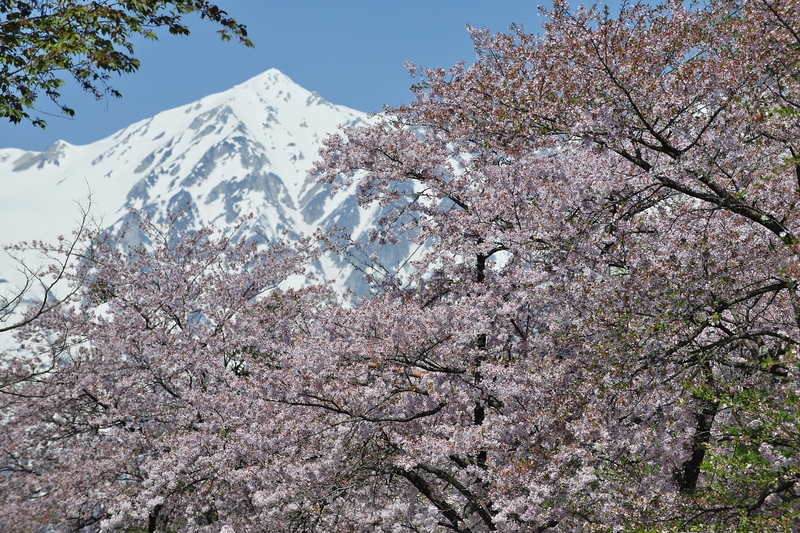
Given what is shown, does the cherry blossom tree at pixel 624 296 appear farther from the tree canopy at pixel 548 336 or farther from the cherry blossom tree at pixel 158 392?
the cherry blossom tree at pixel 158 392

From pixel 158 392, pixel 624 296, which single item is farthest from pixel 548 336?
pixel 158 392

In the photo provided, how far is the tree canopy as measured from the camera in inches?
313

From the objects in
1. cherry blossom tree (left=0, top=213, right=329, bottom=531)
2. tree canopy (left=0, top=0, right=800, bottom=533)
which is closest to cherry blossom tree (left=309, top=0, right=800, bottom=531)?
tree canopy (left=0, top=0, right=800, bottom=533)

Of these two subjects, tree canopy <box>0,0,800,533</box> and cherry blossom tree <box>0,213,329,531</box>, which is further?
cherry blossom tree <box>0,213,329,531</box>

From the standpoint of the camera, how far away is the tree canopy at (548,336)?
7953mm

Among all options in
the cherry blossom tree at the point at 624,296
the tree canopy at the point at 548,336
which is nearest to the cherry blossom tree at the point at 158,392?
the tree canopy at the point at 548,336

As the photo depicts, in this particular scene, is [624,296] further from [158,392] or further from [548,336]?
[158,392]

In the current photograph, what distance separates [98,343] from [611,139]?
49.0 feet

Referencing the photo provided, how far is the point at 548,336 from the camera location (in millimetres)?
9883

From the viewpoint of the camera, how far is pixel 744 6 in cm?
876

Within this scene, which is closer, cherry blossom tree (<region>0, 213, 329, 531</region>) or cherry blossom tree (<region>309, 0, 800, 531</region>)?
cherry blossom tree (<region>309, 0, 800, 531</region>)

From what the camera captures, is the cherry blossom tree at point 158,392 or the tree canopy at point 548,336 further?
the cherry blossom tree at point 158,392

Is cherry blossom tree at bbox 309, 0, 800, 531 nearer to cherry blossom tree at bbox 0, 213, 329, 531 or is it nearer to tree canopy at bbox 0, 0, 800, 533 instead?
tree canopy at bbox 0, 0, 800, 533

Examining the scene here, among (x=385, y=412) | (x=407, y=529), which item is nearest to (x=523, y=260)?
(x=385, y=412)
